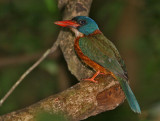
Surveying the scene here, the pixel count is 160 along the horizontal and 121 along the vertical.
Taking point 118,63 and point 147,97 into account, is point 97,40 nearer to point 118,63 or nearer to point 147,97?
point 118,63

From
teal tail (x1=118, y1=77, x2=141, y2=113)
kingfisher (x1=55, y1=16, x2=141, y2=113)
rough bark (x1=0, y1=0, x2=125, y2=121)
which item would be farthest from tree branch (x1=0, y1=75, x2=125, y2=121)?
kingfisher (x1=55, y1=16, x2=141, y2=113)

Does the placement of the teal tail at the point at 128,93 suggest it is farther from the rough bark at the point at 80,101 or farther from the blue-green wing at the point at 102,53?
the blue-green wing at the point at 102,53

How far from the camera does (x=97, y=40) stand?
346 centimetres

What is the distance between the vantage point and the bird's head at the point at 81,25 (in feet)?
11.6

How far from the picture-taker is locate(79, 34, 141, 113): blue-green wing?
3.06 metres

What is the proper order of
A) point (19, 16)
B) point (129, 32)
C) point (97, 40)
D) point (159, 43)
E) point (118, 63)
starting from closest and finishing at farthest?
point (118, 63)
point (97, 40)
point (159, 43)
point (19, 16)
point (129, 32)

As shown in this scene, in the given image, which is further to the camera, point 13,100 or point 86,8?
point 13,100

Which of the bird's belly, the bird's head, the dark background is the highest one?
A: the bird's head

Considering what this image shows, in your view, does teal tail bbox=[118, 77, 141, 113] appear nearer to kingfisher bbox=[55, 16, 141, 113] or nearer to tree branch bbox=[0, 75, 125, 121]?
kingfisher bbox=[55, 16, 141, 113]

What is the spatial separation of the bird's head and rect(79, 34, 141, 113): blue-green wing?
0.24 metres

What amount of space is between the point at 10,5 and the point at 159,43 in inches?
85.1

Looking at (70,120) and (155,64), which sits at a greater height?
(70,120)

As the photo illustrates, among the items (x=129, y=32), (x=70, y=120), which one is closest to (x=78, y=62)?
(x=70, y=120)

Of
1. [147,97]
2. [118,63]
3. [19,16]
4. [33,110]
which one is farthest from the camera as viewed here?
[147,97]
